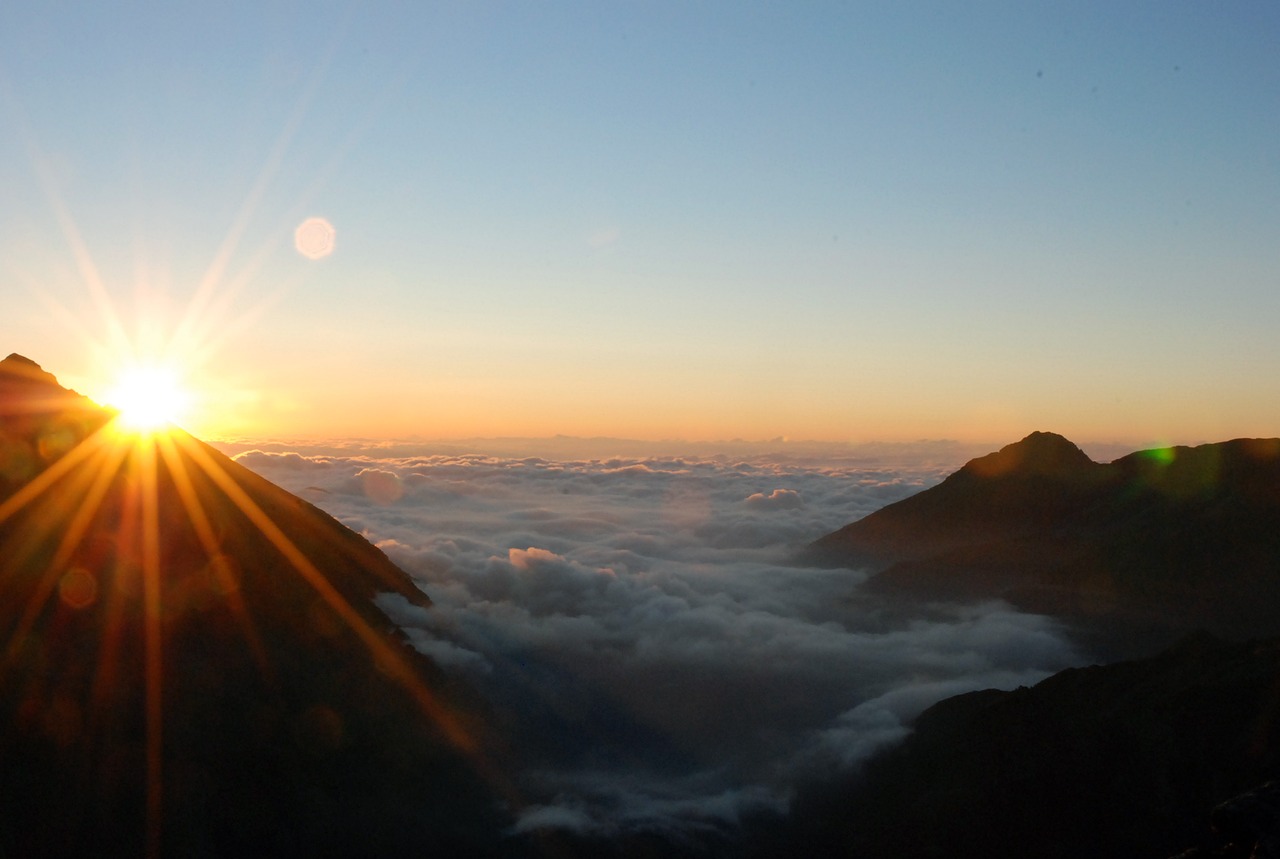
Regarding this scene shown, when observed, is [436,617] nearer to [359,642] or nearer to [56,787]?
[359,642]

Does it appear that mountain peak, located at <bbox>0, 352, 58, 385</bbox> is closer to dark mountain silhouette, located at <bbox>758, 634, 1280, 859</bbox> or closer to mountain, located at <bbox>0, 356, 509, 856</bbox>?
mountain, located at <bbox>0, 356, 509, 856</bbox>

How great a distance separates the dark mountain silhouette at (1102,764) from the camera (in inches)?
3000

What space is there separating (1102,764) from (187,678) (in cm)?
8446

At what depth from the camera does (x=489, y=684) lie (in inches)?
6934

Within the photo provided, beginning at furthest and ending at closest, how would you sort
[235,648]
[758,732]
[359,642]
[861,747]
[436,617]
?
[758,732] < [436,617] < [861,747] < [359,642] < [235,648]

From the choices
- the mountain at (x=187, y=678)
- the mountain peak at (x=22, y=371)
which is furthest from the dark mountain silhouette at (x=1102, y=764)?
the mountain peak at (x=22, y=371)

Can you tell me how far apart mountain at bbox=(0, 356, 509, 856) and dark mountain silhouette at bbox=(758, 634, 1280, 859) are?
51394 mm

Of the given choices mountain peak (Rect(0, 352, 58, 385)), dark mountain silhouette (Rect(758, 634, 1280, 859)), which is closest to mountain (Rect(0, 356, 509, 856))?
mountain peak (Rect(0, 352, 58, 385))

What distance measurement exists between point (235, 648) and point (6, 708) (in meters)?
24.3

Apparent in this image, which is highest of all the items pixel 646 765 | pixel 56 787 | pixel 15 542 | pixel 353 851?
pixel 15 542

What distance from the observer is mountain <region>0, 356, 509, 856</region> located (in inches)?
2980

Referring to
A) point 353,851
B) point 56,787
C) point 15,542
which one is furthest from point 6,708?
point 353,851

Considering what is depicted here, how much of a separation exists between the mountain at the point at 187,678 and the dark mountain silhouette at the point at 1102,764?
51.4 meters

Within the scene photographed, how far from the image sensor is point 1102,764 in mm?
83812
